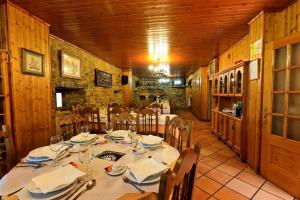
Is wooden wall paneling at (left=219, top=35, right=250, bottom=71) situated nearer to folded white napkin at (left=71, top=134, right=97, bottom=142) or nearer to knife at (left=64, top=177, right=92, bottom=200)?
folded white napkin at (left=71, top=134, right=97, bottom=142)

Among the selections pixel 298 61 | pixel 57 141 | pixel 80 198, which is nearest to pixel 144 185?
pixel 80 198

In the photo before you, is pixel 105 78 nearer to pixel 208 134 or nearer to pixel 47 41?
pixel 47 41

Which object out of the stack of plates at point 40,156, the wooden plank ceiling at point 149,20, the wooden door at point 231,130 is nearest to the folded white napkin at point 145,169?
the stack of plates at point 40,156

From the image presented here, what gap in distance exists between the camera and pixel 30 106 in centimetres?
257

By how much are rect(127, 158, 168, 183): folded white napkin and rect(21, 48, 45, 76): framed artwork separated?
93.5 inches

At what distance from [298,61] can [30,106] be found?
375 centimetres

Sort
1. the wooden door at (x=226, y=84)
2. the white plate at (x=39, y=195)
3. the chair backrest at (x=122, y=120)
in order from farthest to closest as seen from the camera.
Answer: the wooden door at (x=226, y=84)
the chair backrest at (x=122, y=120)
the white plate at (x=39, y=195)

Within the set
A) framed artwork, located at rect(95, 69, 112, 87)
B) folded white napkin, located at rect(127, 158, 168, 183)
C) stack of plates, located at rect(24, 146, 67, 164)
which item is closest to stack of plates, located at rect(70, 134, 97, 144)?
stack of plates, located at rect(24, 146, 67, 164)

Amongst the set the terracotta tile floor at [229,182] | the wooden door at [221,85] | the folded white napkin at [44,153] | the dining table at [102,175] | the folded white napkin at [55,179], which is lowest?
the terracotta tile floor at [229,182]

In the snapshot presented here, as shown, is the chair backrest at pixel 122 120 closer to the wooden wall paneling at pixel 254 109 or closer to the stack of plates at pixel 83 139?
the stack of plates at pixel 83 139

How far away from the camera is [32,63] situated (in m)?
2.59

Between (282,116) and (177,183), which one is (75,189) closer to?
(177,183)

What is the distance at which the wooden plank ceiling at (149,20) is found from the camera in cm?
226

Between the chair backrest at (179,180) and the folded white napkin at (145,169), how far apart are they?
24cm
